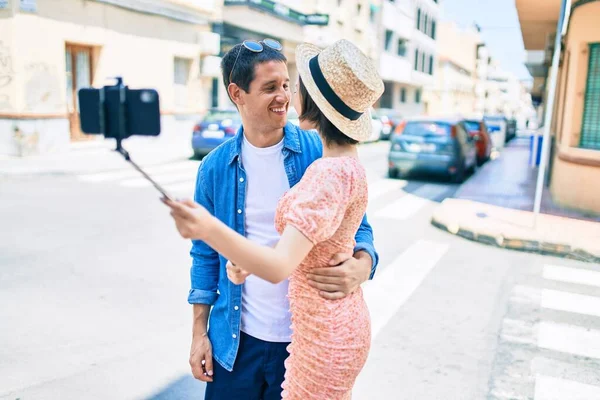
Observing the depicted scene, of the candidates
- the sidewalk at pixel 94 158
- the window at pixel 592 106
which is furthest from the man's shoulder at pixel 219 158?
the window at pixel 592 106

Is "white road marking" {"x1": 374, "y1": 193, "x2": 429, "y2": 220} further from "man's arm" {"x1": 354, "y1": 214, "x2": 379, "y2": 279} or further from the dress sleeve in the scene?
the dress sleeve

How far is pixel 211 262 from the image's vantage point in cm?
225

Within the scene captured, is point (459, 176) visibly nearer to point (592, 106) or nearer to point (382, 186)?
point (382, 186)

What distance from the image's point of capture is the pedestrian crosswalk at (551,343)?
12.6ft

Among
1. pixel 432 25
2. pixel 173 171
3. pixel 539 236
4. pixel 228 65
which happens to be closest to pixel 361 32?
pixel 432 25

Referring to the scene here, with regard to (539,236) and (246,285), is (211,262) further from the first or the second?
(539,236)

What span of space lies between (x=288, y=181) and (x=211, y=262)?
44 centimetres

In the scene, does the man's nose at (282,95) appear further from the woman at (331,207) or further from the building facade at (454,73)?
the building facade at (454,73)

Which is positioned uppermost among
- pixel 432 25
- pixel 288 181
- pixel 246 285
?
pixel 432 25

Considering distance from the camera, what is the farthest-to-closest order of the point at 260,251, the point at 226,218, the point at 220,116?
1. the point at 220,116
2. the point at 226,218
3. the point at 260,251

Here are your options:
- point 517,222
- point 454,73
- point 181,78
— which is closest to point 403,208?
point 517,222

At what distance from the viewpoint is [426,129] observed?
1403 cm

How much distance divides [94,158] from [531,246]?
444 inches

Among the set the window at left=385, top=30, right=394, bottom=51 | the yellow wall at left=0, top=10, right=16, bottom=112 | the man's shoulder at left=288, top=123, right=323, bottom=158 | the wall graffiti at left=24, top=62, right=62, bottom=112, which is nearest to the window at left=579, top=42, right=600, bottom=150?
the man's shoulder at left=288, top=123, right=323, bottom=158
